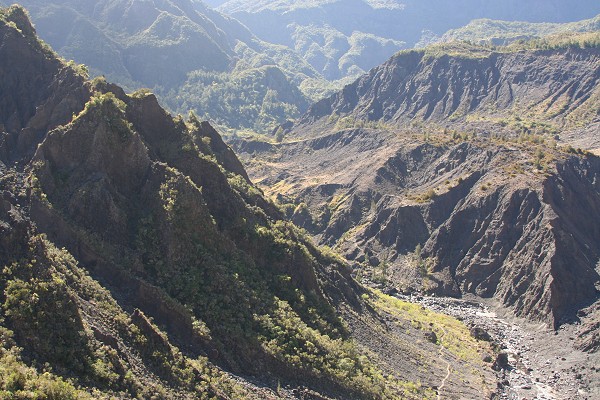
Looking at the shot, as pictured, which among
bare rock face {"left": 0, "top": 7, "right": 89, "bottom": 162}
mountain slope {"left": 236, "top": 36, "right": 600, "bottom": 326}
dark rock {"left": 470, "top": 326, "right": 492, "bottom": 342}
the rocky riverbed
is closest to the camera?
bare rock face {"left": 0, "top": 7, "right": 89, "bottom": 162}

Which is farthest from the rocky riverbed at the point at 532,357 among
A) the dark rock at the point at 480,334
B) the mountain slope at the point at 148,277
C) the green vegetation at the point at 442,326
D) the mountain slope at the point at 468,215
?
the mountain slope at the point at 148,277

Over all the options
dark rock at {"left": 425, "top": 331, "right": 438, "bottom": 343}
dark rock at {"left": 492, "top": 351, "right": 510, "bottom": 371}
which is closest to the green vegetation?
dark rock at {"left": 425, "top": 331, "right": 438, "bottom": 343}

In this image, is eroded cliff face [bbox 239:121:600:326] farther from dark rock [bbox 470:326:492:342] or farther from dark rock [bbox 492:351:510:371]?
dark rock [bbox 492:351:510:371]

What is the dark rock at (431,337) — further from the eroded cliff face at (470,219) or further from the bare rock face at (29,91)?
the bare rock face at (29,91)

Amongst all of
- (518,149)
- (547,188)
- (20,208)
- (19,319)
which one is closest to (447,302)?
(547,188)

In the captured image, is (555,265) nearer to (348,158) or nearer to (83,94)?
(83,94)

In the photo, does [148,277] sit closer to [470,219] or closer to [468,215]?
[470,219]
